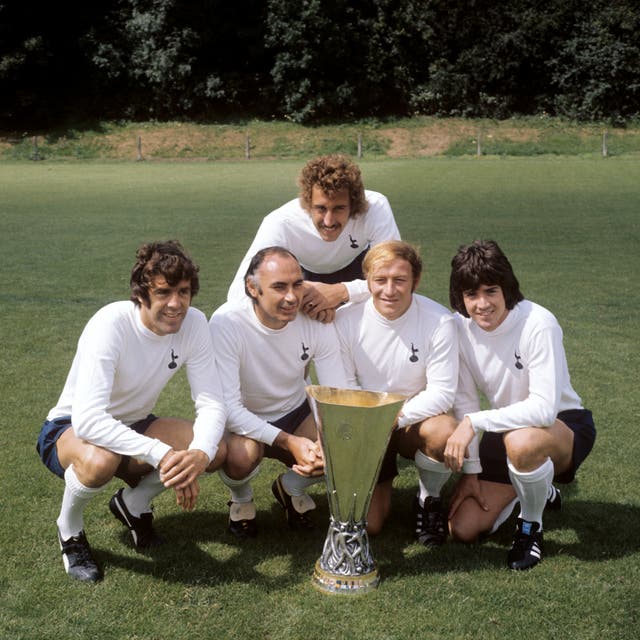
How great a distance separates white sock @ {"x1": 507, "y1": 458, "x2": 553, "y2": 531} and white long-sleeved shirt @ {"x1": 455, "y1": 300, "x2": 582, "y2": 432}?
0.21 meters

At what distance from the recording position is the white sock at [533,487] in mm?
3979

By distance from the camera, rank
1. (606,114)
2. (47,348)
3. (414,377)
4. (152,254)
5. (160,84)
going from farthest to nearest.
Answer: (160,84), (606,114), (47,348), (414,377), (152,254)

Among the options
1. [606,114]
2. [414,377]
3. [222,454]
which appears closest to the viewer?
[222,454]

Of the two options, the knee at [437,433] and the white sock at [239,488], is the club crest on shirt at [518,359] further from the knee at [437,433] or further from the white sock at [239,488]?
the white sock at [239,488]

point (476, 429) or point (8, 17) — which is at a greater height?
point (8, 17)

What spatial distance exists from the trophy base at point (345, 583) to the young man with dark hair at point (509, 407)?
68 centimetres

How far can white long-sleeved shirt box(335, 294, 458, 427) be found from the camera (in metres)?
4.31

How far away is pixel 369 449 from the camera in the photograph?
147 inches

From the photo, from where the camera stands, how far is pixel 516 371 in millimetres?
4250

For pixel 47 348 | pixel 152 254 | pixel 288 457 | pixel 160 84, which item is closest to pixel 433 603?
pixel 288 457

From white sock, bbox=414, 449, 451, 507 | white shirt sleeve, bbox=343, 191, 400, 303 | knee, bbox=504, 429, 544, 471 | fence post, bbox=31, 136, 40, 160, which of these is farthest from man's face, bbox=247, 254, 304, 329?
fence post, bbox=31, 136, 40, 160

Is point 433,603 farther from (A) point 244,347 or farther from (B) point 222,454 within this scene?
(A) point 244,347

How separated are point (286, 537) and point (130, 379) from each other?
1.13m

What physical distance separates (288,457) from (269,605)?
99cm
